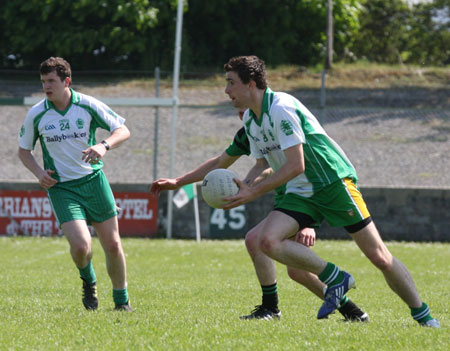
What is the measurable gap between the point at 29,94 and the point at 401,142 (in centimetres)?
1078

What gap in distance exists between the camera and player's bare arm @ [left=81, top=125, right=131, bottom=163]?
20.2 ft

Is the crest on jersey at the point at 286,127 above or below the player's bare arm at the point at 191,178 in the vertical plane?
above

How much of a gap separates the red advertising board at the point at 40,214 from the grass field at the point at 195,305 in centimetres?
136

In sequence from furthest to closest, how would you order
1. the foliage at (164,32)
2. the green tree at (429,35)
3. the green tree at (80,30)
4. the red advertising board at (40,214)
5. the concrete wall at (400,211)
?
the green tree at (429,35) < the foliage at (164,32) < the green tree at (80,30) < the red advertising board at (40,214) < the concrete wall at (400,211)

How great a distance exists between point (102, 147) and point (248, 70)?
1.55 meters

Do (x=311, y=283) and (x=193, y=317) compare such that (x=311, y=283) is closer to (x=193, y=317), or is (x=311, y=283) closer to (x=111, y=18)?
(x=193, y=317)

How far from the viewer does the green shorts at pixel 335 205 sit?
549 centimetres

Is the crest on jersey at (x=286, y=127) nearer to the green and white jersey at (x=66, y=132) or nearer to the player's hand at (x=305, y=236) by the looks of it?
the player's hand at (x=305, y=236)

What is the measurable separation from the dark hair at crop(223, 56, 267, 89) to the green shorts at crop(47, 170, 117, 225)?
1.87 metres

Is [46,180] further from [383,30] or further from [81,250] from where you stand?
[383,30]

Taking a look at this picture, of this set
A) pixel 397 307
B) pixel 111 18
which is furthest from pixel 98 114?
pixel 111 18

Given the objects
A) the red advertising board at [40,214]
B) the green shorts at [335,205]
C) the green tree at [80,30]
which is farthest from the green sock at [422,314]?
the green tree at [80,30]

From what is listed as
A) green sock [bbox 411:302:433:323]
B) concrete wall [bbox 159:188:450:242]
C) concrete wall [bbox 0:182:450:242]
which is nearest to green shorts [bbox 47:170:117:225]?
green sock [bbox 411:302:433:323]

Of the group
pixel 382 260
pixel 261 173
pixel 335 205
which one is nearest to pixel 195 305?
pixel 261 173
